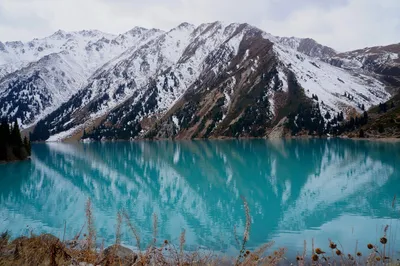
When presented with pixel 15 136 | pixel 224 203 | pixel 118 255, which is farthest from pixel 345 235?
pixel 15 136

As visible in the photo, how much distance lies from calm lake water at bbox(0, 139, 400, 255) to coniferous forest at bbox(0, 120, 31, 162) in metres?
27.0

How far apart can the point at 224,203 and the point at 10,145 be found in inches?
2825

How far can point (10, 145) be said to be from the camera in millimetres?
86312

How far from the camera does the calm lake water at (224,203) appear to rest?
21.9m

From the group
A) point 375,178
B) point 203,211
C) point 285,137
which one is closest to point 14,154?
point 203,211

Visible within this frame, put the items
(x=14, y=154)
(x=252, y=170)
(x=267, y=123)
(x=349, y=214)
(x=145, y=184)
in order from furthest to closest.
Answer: (x=267, y=123) < (x=14, y=154) < (x=252, y=170) < (x=145, y=184) < (x=349, y=214)

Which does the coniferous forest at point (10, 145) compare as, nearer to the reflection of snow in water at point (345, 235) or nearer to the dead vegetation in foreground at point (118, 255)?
the reflection of snow in water at point (345, 235)

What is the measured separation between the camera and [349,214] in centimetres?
2611

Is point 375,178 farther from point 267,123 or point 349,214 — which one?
point 267,123

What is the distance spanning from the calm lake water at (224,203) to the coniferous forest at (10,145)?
2702 cm

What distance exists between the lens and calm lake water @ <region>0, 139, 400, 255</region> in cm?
2191

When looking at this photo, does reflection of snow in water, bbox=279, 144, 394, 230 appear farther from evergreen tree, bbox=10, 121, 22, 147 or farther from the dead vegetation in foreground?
evergreen tree, bbox=10, 121, 22, 147

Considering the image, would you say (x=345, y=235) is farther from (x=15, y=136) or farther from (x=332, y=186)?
(x=15, y=136)

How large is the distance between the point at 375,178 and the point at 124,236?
32638mm
